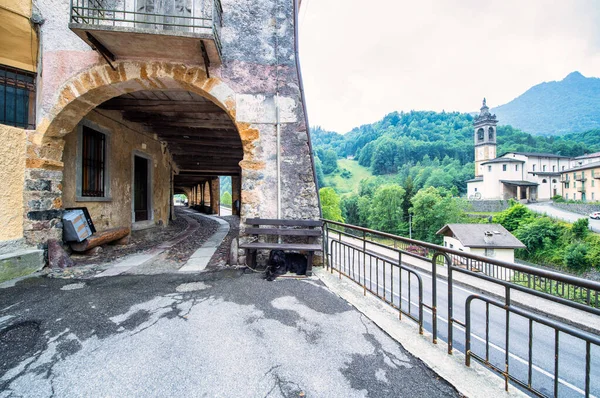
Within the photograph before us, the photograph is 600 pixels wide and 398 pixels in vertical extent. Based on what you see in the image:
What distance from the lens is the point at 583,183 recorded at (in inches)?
1554

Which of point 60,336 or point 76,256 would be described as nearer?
point 60,336

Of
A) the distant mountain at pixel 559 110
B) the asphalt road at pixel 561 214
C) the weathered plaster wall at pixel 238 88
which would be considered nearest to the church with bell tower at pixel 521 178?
the asphalt road at pixel 561 214

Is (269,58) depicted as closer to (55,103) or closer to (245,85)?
(245,85)

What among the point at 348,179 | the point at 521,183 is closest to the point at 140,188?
the point at 521,183

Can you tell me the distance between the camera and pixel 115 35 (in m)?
3.74

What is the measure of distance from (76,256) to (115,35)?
4.10 meters

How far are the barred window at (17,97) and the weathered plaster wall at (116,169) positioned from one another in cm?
73

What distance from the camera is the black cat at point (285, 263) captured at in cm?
405

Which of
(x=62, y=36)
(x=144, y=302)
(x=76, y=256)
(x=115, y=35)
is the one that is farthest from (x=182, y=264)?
(x=62, y=36)

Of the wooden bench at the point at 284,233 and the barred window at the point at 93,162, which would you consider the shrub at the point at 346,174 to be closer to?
the barred window at the point at 93,162

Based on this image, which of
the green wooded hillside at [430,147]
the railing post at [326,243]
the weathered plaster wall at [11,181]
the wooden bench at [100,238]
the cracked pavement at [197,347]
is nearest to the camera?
the cracked pavement at [197,347]

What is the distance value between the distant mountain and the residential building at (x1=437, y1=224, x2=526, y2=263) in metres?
164

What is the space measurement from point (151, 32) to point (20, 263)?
4047 millimetres

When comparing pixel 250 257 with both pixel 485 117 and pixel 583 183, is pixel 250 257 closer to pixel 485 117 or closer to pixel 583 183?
pixel 583 183
